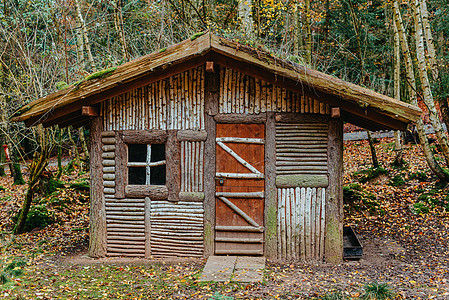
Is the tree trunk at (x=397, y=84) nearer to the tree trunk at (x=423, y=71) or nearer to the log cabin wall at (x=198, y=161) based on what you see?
the tree trunk at (x=423, y=71)

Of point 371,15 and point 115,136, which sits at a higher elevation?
point 371,15

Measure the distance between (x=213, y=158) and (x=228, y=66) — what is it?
186 cm

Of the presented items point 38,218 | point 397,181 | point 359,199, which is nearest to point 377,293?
point 359,199

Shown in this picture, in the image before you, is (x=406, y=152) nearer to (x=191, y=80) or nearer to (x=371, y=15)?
(x=371, y=15)

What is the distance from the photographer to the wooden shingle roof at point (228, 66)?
264 inches

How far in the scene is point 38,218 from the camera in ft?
33.1

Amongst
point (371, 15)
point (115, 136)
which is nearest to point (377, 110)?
point (115, 136)

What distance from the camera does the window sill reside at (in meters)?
7.73

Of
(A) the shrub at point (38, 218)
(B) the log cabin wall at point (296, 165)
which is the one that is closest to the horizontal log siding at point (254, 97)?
(B) the log cabin wall at point (296, 165)

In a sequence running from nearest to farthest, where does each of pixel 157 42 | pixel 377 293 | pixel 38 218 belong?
pixel 377 293 < pixel 38 218 < pixel 157 42

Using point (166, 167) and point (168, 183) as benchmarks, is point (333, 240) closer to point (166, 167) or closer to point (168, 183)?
point (168, 183)

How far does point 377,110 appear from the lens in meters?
6.66

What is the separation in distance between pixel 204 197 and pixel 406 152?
36.3 ft

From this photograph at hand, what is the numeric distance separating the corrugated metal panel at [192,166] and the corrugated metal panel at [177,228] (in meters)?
0.36
